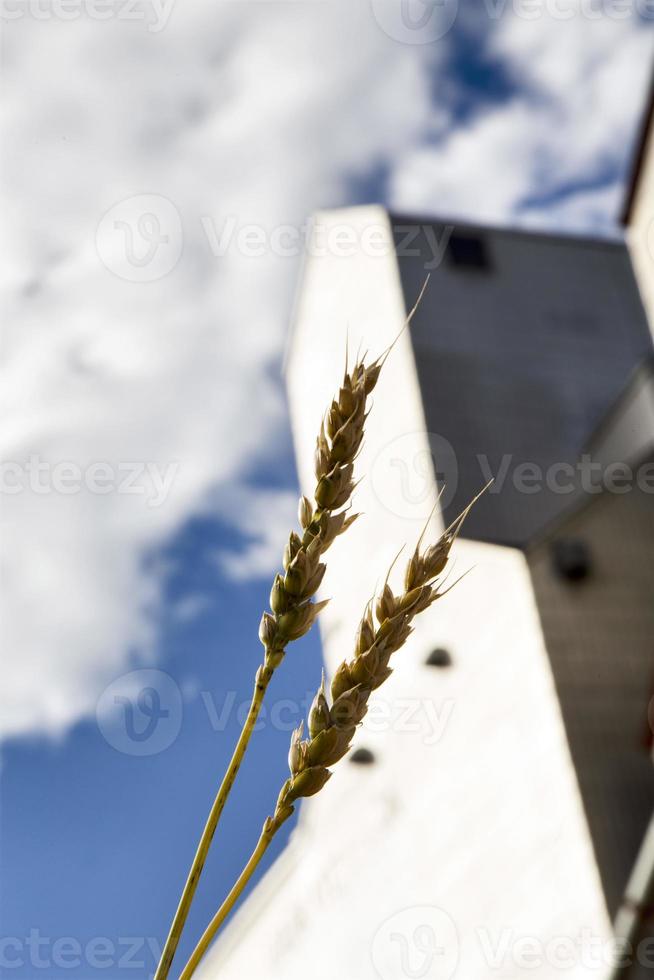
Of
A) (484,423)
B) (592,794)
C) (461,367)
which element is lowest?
(592,794)

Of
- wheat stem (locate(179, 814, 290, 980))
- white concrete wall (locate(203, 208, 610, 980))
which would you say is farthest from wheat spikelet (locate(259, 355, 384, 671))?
white concrete wall (locate(203, 208, 610, 980))

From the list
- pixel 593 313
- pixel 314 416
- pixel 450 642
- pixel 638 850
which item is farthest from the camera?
pixel 314 416

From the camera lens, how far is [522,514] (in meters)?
10.4

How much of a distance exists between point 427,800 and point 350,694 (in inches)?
368

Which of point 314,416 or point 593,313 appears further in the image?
point 314,416

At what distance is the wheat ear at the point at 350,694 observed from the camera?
643mm

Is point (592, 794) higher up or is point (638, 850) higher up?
point (592, 794)

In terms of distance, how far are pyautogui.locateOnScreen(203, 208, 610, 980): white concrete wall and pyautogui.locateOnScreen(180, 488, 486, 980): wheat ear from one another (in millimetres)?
7095

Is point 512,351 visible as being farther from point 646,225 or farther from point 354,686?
point 354,686

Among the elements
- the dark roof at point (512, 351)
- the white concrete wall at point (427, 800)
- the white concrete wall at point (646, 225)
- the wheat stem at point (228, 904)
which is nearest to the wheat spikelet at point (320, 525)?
the wheat stem at point (228, 904)

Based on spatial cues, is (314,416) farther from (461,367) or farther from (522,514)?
(522,514)

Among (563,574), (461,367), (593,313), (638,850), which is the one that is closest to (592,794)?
(638,850)

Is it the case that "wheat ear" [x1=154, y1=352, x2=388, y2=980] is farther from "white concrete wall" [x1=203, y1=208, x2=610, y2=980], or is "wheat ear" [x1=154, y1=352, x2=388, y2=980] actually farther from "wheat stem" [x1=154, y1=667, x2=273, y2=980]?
"white concrete wall" [x1=203, y1=208, x2=610, y2=980]

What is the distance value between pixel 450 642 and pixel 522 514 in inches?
67.2
